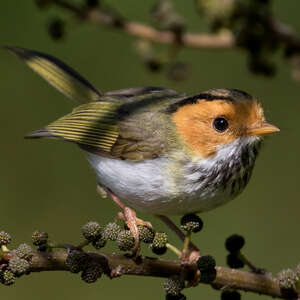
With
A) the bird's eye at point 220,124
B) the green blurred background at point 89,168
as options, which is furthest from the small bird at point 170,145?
Result: the green blurred background at point 89,168

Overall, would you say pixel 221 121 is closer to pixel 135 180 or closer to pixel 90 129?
pixel 135 180

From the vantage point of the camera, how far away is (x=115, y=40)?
5270mm

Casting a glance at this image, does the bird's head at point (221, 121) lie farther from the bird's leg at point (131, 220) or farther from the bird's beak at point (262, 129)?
the bird's leg at point (131, 220)

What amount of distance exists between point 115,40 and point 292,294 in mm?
2994

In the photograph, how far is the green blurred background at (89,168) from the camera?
14.6 ft

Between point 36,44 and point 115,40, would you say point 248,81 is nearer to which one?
point 115,40

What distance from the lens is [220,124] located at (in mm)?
3221

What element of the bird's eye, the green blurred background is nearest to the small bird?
the bird's eye

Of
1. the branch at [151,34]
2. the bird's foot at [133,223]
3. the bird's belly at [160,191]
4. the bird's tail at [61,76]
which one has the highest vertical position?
the bird's tail at [61,76]

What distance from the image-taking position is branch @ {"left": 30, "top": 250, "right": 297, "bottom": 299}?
8.13ft

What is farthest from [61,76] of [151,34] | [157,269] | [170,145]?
[157,269]

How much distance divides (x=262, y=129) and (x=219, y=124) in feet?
0.66

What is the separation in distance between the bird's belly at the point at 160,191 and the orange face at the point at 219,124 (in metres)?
0.18

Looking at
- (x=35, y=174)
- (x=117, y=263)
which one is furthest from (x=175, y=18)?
(x=35, y=174)
